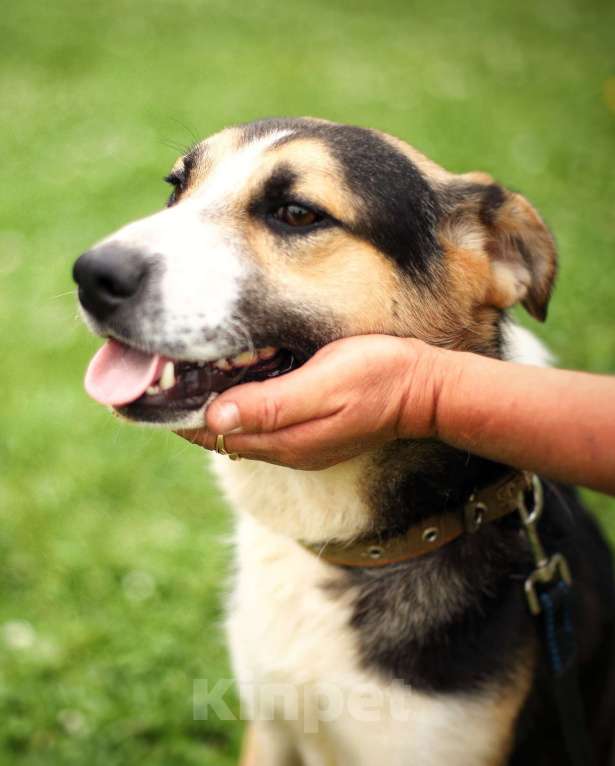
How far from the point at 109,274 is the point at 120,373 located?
286mm

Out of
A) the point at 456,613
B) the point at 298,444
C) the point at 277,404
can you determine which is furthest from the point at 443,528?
the point at 277,404

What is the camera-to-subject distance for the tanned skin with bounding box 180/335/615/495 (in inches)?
77.2

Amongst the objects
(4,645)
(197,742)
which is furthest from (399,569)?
(4,645)

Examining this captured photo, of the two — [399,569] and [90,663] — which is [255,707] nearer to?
[399,569]

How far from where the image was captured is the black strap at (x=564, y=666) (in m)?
2.48

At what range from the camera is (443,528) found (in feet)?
8.27

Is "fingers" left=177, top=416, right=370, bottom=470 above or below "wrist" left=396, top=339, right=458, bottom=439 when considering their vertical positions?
below

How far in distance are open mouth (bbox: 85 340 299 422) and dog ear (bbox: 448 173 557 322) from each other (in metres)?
0.89

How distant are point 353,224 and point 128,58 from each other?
11.2m

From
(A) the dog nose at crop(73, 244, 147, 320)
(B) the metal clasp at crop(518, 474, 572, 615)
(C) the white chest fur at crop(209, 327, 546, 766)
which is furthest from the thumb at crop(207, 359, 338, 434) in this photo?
(B) the metal clasp at crop(518, 474, 572, 615)

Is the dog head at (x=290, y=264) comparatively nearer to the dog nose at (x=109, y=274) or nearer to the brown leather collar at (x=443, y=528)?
the dog nose at (x=109, y=274)

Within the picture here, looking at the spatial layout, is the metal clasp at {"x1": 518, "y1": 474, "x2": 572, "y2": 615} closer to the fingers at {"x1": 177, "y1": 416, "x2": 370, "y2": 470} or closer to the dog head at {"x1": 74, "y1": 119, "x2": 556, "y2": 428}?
the dog head at {"x1": 74, "y1": 119, "x2": 556, "y2": 428}

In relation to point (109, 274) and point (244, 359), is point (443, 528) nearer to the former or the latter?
point (244, 359)

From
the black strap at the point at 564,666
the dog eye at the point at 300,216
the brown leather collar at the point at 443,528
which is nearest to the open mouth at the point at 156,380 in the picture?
the dog eye at the point at 300,216
